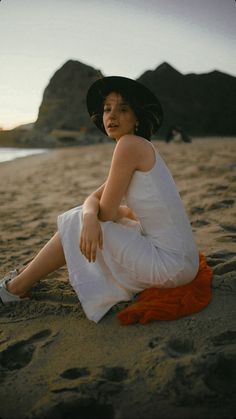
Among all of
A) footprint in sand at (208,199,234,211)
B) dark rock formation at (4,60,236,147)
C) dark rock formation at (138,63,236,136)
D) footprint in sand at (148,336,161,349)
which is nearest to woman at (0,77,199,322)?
footprint in sand at (148,336,161,349)

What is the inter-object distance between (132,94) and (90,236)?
856 millimetres

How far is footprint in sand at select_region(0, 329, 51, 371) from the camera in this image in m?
1.69

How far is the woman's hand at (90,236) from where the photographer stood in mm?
1873

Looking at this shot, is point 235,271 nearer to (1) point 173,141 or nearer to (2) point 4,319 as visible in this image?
(2) point 4,319

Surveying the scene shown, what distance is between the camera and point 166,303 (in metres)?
1.94

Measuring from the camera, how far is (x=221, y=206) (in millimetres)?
3928

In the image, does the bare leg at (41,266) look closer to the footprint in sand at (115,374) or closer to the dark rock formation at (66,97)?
the footprint in sand at (115,374)

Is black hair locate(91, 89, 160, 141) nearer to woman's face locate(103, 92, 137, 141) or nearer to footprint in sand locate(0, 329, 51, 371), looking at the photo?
woman's face locate(103, 92, 137, 141)

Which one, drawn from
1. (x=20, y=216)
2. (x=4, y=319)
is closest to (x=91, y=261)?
(x=4, y=319)

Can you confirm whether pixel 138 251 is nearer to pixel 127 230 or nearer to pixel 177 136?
pixel 127 230

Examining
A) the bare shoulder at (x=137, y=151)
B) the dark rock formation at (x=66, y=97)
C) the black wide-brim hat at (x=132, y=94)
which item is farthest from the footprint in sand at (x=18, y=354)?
the dark rock formation at (x=66, y=97)

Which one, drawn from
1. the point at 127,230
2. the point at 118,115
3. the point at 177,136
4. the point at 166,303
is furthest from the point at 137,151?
the point at 177,136

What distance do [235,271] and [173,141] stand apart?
17.9 m

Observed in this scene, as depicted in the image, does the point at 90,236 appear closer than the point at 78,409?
No
